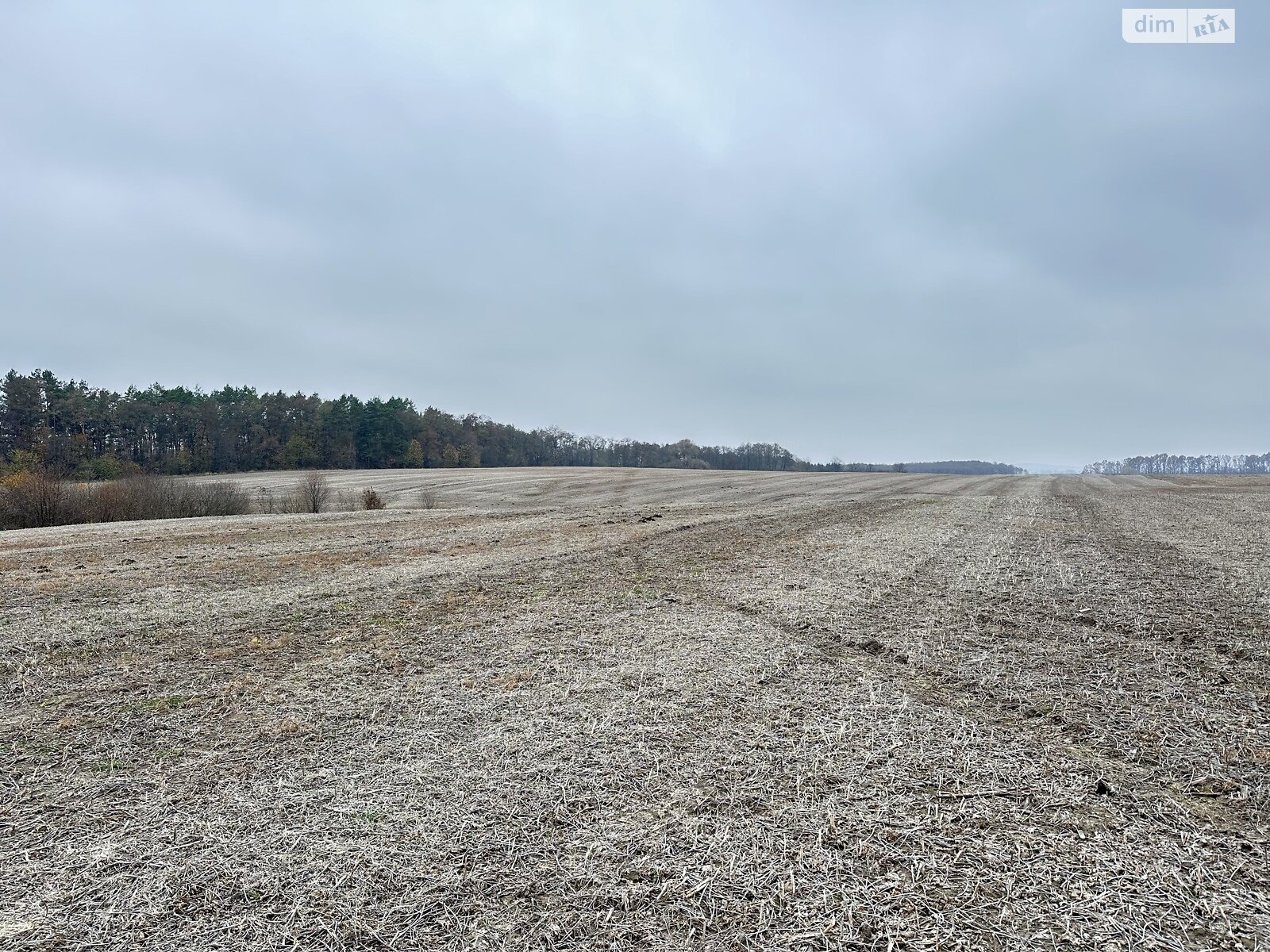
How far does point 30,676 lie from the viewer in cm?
469

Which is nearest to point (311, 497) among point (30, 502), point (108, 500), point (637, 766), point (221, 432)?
point (108, 500)

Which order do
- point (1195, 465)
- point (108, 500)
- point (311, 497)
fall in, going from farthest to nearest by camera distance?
point (1195, 465) → point (311, 497) → point (108, 500)

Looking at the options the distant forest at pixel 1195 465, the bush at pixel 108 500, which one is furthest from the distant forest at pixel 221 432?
the distant forest at pixel 1195 465

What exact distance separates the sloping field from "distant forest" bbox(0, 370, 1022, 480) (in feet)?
153

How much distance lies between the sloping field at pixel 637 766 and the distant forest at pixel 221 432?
153 ft

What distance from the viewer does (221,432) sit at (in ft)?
213

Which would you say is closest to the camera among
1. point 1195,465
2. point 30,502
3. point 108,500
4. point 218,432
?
point 30,502

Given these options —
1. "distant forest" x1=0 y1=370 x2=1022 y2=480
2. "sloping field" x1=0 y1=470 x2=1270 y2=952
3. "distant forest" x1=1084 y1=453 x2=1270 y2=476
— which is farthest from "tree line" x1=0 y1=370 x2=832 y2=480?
"distant forest" x1=1084 y1=453 x2=1270 y2=476

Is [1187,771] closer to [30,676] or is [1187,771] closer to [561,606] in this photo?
[561,606]

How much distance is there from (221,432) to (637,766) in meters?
77.9

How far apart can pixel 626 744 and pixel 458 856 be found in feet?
4.07

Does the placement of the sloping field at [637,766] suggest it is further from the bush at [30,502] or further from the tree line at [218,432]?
the tree line at [218,432]

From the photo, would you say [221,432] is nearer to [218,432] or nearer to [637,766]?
[218,432]

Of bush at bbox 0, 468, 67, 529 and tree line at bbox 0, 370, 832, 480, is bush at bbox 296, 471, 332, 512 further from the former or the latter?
tree line at bbox 0, 370, 832, 480
